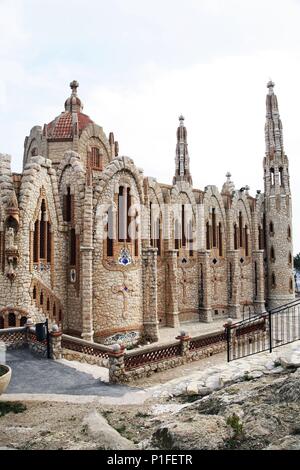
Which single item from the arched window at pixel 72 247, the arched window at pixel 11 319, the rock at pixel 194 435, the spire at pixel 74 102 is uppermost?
the spire at pixel 74 102

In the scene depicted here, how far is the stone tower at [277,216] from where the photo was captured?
3338 centimetres

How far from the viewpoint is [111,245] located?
61.9ft

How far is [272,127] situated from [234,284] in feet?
49.4

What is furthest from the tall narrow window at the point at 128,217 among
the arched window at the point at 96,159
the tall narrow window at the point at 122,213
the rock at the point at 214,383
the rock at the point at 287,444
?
the rock at the point at 287,444

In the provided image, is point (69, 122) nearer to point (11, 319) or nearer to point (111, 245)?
point (111, 245)

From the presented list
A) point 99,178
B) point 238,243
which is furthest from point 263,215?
point 99,178

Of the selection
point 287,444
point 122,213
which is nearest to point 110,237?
point 122,213

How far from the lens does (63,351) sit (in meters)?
13.5

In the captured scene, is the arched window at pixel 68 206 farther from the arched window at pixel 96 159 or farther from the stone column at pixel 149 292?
the arched window at pixel 96 159

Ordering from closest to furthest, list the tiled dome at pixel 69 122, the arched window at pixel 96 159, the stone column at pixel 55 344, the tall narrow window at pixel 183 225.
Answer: the stone column at pixel 55 344 → the tiled dome at pixel 69 122 → the arched window at pixel 96 159 → the tall narrow window at pixel 183 225

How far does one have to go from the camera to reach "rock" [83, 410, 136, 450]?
203 inches

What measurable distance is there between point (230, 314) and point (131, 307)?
12863 mm

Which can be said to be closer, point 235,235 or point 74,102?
point 74,102

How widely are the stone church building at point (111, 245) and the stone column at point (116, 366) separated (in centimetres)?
661
